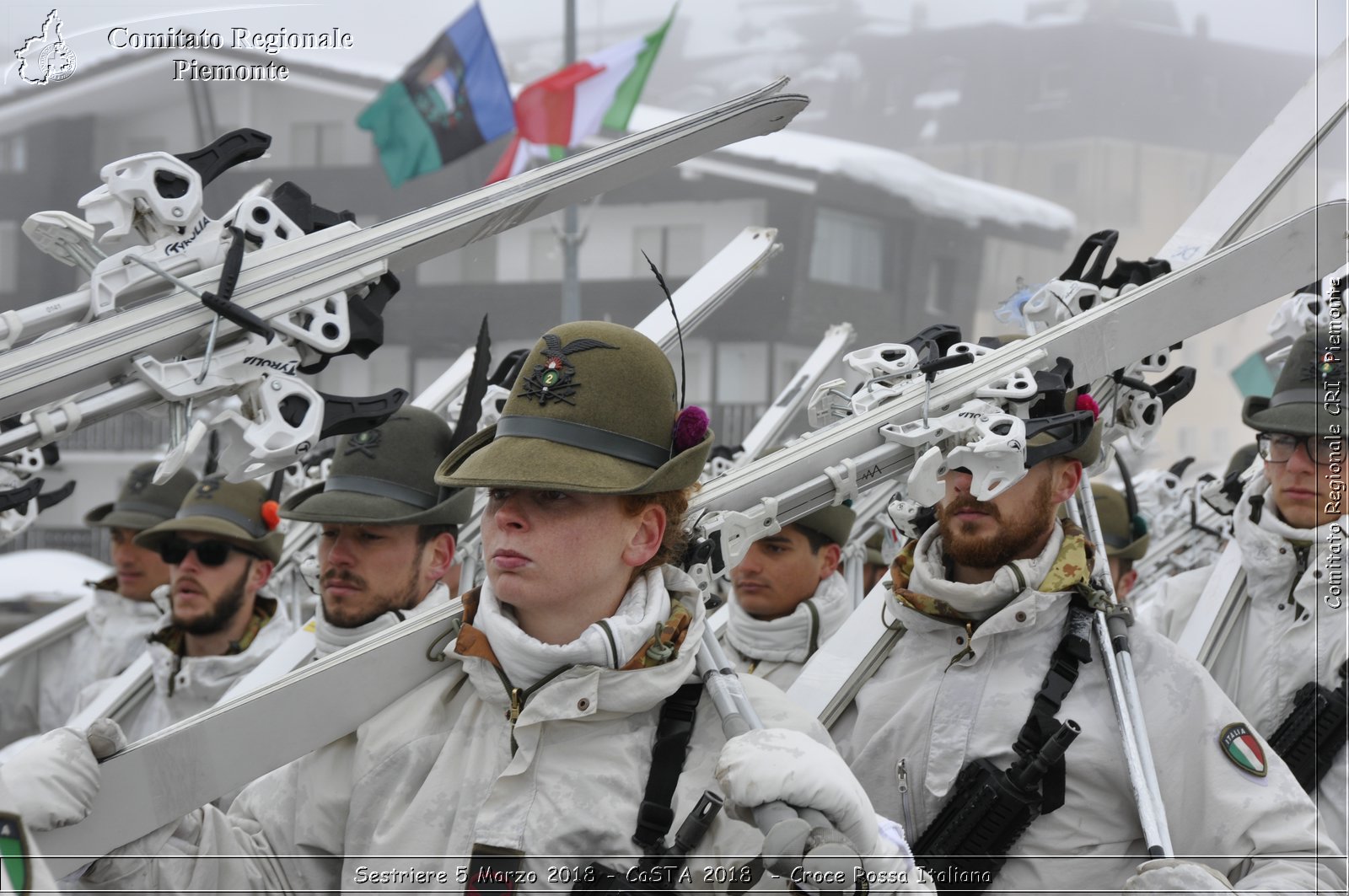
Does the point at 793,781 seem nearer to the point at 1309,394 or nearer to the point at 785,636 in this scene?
the point at 785,636

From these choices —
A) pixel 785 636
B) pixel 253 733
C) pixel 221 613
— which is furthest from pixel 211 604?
pixel 253 733

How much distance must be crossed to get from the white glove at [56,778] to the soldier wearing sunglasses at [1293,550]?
3762mm

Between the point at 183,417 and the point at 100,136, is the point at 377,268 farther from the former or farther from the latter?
the point at 100,136

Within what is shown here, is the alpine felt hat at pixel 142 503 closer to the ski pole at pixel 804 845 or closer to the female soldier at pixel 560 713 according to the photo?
the female soldier at pixel 560 713

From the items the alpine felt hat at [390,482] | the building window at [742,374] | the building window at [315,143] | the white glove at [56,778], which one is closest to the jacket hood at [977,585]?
the alpine felt hat at [390,482]

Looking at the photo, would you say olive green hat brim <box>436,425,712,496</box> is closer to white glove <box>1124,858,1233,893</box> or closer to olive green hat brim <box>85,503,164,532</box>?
white glove <box>1124,858,1233,893</box>

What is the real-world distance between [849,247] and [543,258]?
3020mm

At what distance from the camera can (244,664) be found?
5.65m

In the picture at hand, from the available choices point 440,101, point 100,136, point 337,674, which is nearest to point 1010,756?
point 337,674

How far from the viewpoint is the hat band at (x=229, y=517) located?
19.1ft

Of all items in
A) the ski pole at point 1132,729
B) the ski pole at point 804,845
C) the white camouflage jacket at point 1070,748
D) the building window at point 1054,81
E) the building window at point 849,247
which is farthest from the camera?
the building window at point 1054,81

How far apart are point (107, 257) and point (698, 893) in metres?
1.71

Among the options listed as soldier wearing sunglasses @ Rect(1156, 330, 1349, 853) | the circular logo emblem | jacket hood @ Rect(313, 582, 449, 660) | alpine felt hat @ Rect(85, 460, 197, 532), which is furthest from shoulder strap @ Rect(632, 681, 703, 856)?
alpine felt hat @ Rect(85, 460, 197, 532)

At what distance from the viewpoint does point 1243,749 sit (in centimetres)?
348
